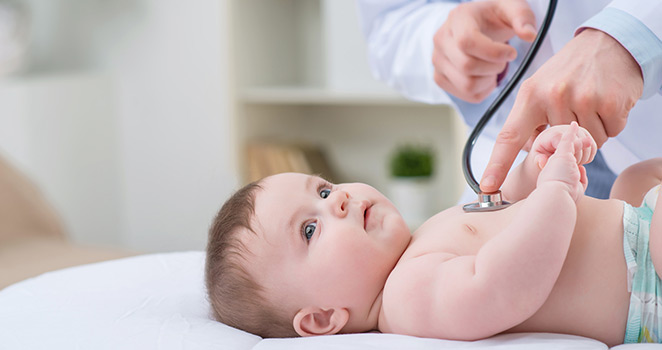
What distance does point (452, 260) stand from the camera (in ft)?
2.92

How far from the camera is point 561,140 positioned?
2.82ft

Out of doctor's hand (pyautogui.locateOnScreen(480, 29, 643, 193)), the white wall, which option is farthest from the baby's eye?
the white wall

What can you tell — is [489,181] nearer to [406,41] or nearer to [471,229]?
[471,229]

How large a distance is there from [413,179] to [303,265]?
1.91m

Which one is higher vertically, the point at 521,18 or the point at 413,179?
the point at 521,18

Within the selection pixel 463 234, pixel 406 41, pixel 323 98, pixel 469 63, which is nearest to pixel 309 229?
pixel 463 234

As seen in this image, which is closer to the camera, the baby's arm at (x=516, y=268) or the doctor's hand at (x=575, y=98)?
the baby's arm at (x=516, y=268)

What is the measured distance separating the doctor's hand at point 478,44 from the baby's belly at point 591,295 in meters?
0.44

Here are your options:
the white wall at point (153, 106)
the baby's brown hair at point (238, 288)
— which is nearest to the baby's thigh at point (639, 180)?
the baby's brown hair at point (238, 288)

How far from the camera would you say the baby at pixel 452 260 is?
82cm

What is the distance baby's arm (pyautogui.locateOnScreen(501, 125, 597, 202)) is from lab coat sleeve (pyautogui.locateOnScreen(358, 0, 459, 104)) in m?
0.53

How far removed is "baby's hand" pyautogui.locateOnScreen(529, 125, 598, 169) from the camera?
864mm

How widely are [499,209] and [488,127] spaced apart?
491 millimetres

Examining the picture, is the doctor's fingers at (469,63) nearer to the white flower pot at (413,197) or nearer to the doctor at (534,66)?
the doctor at (534,66)
